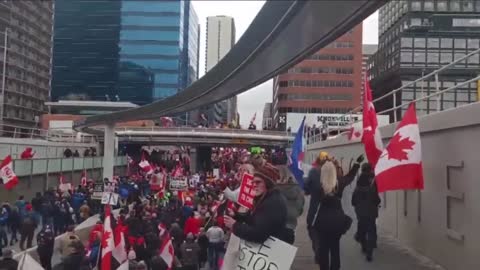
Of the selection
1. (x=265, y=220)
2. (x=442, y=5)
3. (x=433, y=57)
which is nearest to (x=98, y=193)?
(x=265, y=220)

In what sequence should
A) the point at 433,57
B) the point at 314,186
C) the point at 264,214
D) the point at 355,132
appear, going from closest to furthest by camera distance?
the point at 264,214, the point at 314,186, the point at 355,132, the point at 433,57

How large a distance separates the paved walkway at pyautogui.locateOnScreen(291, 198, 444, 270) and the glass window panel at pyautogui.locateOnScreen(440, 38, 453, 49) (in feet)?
133

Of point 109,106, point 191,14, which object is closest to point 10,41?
point 109,106

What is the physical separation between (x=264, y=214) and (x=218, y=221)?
26.9 ft

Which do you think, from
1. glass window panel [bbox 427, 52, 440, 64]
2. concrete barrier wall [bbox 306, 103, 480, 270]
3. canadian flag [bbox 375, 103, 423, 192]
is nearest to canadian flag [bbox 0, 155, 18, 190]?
concrete barrier wall [bbox 306, 103, 480, 270]

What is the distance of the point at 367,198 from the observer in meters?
10.2

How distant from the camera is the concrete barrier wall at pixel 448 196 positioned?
8125 millimetres

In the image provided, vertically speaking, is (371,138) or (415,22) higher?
(415,22)

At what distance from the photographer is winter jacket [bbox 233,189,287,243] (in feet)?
18.7

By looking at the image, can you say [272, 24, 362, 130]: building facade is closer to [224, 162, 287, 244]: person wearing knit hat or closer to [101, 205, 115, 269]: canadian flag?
[101, 205, 115, 269]: canadian flag

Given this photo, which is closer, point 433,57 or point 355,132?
point 355,132

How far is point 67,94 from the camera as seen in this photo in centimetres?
13512

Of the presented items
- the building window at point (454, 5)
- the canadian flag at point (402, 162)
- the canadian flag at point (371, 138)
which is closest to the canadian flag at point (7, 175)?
the canadian flag at point (371, 138)

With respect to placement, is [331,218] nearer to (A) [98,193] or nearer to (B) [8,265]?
(B) [8,265]
